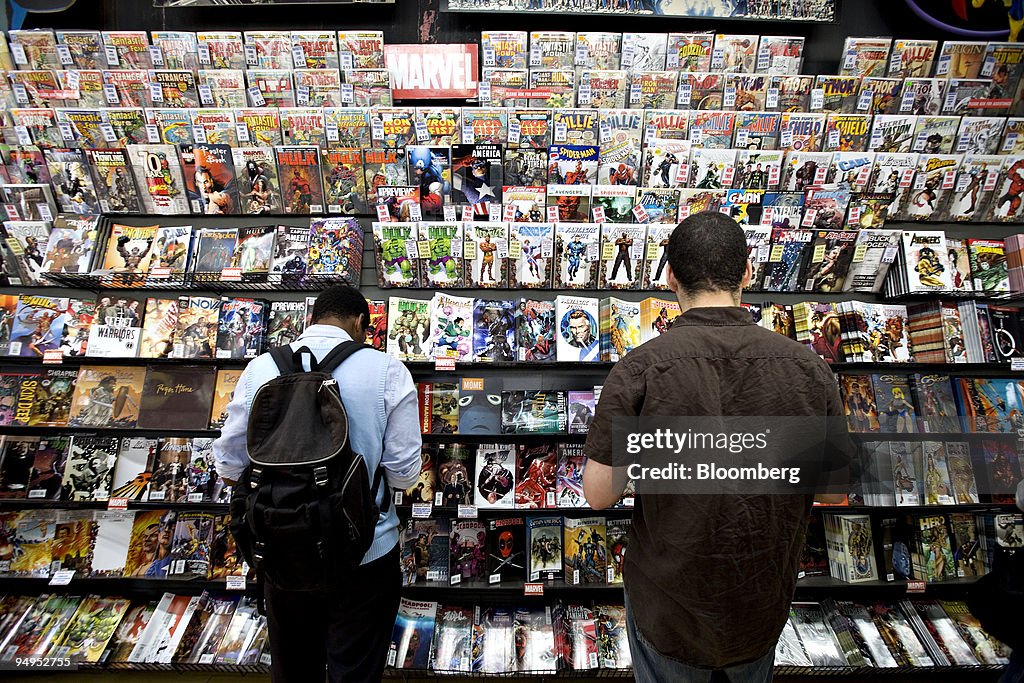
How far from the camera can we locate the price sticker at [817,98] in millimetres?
2586

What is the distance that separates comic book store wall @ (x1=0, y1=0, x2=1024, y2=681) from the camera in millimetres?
2447

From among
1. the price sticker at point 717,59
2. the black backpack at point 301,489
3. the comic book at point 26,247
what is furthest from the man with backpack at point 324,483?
the price sticker at point 717,59

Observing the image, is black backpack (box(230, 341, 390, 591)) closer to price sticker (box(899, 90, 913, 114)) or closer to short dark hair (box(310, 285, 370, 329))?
short dark hair (box(310, 285, 370, 329))

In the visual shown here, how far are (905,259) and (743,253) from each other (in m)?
1.90

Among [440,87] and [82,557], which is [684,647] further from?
[82,557]

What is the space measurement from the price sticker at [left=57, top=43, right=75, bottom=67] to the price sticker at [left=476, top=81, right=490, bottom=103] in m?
2.18

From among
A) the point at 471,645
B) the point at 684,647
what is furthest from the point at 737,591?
the point at 471,645

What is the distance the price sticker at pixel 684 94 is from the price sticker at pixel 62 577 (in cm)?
384

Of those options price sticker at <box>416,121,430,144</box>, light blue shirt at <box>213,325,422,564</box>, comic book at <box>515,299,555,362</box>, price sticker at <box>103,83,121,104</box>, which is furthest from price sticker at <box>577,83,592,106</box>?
price sticker at <box>103,83,121,104</box>

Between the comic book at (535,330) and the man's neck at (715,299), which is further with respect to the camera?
the comic book at (535,330)

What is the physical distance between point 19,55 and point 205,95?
3.40 feet

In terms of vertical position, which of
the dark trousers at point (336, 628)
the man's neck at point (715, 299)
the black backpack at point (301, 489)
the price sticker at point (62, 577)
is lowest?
the price sticker at point (62, 577)

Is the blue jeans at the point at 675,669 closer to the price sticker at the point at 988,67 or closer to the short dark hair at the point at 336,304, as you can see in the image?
A: the short dark hair at the point at 336,304

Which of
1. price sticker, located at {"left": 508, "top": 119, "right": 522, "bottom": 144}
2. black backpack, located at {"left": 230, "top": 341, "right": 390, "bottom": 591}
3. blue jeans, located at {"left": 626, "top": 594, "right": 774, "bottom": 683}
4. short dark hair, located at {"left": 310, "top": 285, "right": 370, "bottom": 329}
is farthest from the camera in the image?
price sticker, located at {"left": 508, "top": 119, "right": 522, "bottom": 144}
